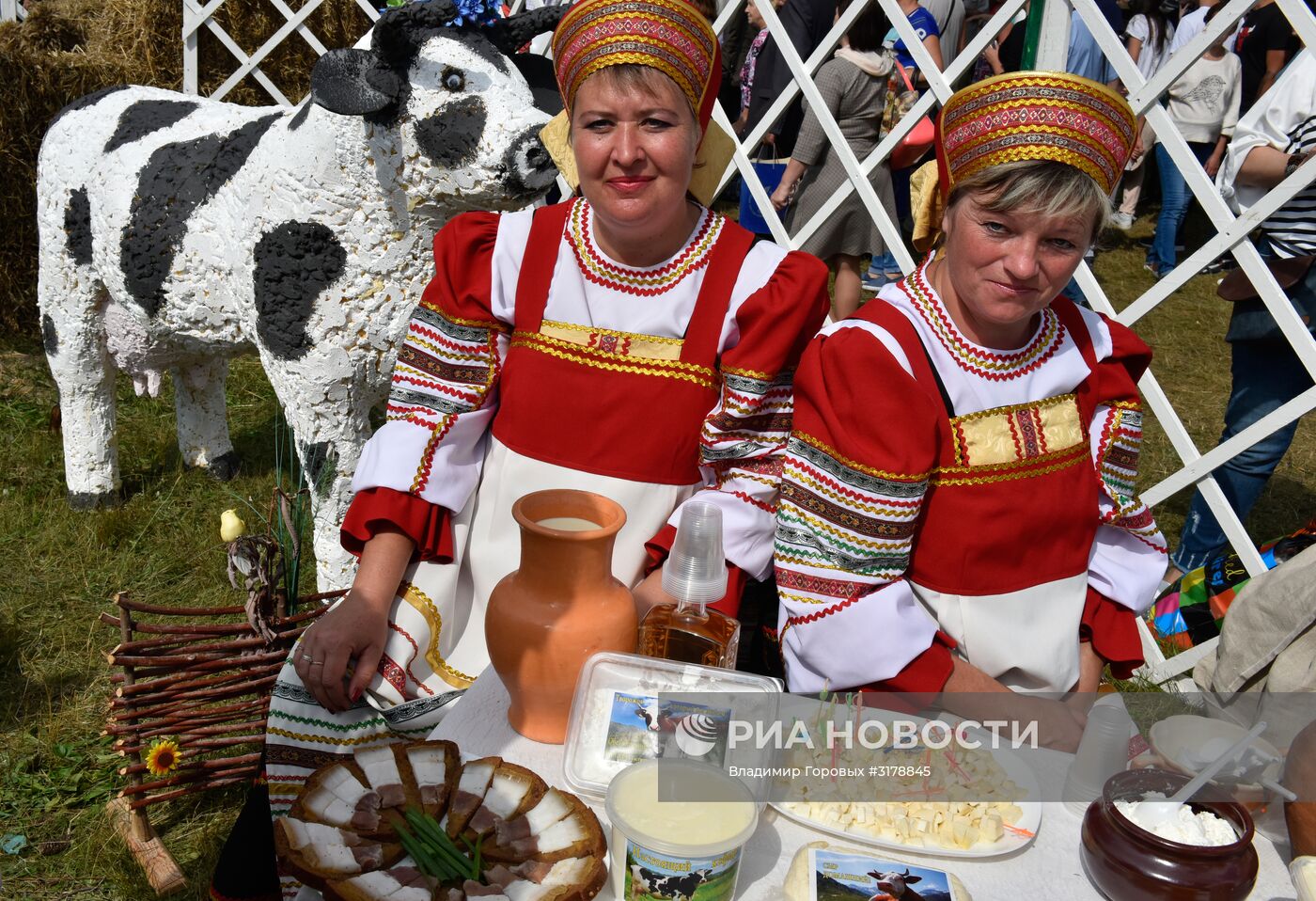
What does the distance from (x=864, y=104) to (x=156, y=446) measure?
125 inches

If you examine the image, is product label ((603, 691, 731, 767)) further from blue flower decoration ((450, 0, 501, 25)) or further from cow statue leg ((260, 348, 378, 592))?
blue flower decoration ((450, 0, 501, 25))

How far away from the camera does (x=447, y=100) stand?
2221mm

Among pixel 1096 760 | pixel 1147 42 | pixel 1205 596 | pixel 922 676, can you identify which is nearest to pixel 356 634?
pixel 922 676

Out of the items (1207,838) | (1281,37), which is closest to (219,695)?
(1207,838)

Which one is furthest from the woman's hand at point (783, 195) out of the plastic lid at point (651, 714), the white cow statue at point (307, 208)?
the plastic lid at point (651, 714)

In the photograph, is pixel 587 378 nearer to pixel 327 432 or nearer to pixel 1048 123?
pixel 1048 123

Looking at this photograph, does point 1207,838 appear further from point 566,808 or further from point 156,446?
point 156,446

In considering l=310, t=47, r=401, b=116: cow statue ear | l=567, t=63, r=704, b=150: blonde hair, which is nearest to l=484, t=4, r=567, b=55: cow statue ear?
l=310, t=47, r=401, b=116: cow statue ear

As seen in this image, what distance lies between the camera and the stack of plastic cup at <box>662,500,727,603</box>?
1324 millimetres

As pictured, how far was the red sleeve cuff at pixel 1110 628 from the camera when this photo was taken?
1.72 meters

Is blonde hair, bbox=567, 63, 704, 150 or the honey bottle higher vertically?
blonde hair, bbox=567, 63, 704, 150

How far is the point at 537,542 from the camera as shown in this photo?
1279 mm

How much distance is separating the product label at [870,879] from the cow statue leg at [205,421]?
2.88 metres

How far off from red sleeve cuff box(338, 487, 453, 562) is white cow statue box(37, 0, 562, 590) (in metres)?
0.83
